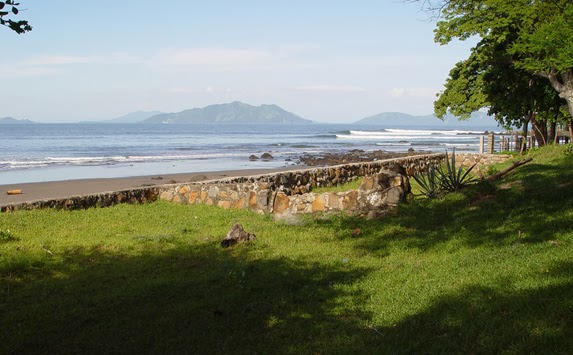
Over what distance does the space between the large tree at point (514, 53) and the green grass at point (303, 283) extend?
4.35m

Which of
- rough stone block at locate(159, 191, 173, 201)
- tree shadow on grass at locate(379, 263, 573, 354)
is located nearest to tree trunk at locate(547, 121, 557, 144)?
rough stone block at locate(159, 191, 173, 201)

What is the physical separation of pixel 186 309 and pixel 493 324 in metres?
2.90

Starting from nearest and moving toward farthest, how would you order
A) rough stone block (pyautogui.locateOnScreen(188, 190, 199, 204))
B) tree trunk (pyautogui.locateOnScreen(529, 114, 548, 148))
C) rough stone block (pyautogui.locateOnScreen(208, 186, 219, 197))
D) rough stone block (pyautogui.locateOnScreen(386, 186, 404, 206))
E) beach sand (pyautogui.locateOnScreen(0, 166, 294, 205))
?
1. rough stone block (pyautogui.locateOnScreen(386, 186, 404, 206))
2. rough stone block (pyautogui.locateOnScreen(208, 186, 219, 197))
3. rough stone block (pyautogui.locateOnScreen(188, 190, 199, 204))
4. beach sand (pyautogui.locateOnScreen(0, 166, 294, 205))
5. tree trunk (pyautogui.locateOnScreen(529, 114, 548, 148))

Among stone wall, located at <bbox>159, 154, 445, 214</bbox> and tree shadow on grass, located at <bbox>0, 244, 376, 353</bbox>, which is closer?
tree shadow on grass, located at <bbox>0, 244, 376, 353</bbox>

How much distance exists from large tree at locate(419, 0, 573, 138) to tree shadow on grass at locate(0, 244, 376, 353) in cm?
889

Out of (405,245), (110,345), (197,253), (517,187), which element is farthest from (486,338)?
(517,187)

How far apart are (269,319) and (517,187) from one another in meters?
7.69

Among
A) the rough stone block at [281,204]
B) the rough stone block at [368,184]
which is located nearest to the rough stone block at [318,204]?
the rough stone block at [281,204]

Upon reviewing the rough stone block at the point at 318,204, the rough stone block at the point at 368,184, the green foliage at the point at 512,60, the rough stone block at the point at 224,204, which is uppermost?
the green foliage at the point at 512,60

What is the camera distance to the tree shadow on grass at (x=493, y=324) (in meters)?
4.38

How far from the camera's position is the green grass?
4.90m

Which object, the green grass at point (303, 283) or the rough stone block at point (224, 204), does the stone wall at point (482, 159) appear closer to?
the green grass at point (303, 283)

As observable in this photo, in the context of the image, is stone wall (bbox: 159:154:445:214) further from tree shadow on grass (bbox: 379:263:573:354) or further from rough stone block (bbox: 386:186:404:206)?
tree shadow on grass (bbox: 379:263:573:354)

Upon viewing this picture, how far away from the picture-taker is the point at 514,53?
18984 millimetres
